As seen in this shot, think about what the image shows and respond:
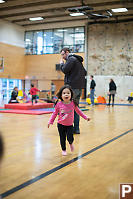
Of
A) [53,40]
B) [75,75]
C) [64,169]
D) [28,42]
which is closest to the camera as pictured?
[64,169]

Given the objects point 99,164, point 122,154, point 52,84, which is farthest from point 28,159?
point 52,84

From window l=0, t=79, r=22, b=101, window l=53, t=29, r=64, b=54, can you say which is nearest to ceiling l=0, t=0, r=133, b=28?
window l=53, t=29, r=64, b=54

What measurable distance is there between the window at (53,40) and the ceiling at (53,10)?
141cm

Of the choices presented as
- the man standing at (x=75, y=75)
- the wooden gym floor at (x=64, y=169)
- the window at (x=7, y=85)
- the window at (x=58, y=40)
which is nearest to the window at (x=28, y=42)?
the window at (x=58, y=40)

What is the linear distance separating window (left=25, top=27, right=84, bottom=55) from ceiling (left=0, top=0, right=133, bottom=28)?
1.41m

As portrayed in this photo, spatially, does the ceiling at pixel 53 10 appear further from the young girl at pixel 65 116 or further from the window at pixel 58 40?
the young girl at pixel 65 116

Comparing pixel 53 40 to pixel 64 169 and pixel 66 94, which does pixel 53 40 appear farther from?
pixel 64 169

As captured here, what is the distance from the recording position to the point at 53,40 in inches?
1161

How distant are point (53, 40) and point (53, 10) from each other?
19.7ft

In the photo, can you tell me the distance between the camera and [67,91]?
3.78 m

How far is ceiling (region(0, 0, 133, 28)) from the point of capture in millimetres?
21484

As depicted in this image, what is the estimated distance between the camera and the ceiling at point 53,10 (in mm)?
21484

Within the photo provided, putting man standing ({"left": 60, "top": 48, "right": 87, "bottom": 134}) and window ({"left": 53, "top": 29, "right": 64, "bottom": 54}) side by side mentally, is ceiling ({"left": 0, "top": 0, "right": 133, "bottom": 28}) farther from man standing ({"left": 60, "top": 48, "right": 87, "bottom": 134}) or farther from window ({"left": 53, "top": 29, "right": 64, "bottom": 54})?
man standing ({"left": 60, "top": 48, "right": 87, "bottom": 134})

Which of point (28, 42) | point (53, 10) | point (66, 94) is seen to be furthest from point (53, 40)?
point (66, 94)
